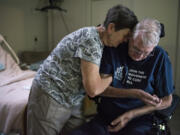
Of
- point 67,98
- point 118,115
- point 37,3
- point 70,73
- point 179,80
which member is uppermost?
point 37,3

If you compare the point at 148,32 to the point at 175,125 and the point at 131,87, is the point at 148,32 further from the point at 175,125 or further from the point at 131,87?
the point at 175,125

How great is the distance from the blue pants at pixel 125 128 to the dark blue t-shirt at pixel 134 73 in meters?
0.09

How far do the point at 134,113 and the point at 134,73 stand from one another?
230 mm

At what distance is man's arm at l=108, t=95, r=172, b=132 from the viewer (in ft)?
3.30

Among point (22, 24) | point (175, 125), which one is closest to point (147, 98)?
point (175, 125)

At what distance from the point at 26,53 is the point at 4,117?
64.0 inches

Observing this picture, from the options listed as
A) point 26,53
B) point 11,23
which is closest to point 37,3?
point 11,23

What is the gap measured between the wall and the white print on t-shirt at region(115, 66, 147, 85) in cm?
218

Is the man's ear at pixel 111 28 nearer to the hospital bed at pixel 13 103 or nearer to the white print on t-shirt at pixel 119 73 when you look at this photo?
the white print on t-shirt at pixel 119 73

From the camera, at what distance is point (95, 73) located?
2.79 feet

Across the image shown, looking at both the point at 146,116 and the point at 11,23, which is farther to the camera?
the point at 11,23

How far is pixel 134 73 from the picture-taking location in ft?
3.43

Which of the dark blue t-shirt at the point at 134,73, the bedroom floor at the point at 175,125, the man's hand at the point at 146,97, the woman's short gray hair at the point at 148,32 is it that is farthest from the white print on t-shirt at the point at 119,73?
the bedroom floor at the point at 175,125

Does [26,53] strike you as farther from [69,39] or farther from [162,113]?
[162,113]
